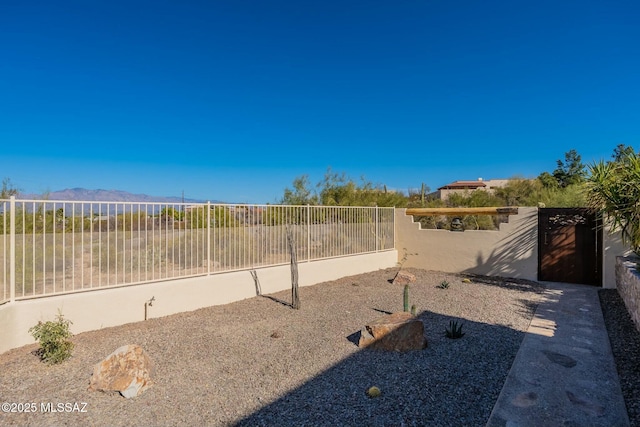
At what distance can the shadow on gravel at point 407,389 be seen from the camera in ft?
9.00

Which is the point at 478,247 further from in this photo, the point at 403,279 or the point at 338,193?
the point at 338,193

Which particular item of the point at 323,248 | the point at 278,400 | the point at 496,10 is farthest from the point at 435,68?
the point at 278,400

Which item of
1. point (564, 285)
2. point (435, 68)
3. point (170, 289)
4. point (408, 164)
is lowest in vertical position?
point (564, 285)

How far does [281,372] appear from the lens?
12.1ft

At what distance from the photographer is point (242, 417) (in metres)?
2.79

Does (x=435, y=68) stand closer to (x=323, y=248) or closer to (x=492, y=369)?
(x=323, y=248)

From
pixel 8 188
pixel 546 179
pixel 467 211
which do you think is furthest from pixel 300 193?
pixel 546 179

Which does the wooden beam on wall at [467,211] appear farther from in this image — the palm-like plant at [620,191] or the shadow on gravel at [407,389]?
the shadow on gravel at [407,389]

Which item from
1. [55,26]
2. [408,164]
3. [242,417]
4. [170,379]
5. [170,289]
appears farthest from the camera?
[408,164]

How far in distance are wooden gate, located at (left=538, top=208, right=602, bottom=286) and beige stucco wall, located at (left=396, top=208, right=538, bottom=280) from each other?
0.22 meters

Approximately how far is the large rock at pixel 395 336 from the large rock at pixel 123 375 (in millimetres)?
2641

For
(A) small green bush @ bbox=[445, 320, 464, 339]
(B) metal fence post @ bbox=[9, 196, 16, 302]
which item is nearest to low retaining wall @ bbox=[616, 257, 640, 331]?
(A) small green bush @ bbox=[445, 320, 464, 339]

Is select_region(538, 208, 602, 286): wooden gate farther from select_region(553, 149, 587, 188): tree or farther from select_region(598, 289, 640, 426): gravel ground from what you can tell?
select_region(553, 149, 587, 188): tree

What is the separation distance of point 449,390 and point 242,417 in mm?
2012
